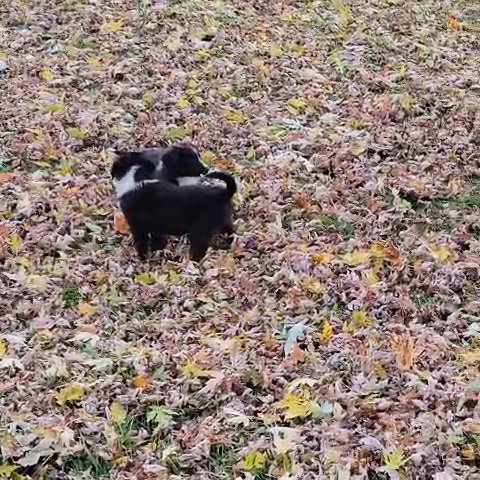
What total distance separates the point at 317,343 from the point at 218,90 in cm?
334

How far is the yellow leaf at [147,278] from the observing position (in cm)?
504

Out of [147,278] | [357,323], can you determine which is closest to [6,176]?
[147,278]

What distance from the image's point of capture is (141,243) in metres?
5.25

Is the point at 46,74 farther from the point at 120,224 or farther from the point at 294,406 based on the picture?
the point at 294,406

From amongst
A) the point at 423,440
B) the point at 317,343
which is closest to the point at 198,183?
the point at 317,343

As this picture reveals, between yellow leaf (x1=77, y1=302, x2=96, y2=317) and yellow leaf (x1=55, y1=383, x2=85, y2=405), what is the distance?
643 millimetres

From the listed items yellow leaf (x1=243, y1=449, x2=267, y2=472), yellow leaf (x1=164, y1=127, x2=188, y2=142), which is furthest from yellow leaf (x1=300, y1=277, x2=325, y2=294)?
yellow leaf (x1=164, y1=127, x2=188, y2=142)

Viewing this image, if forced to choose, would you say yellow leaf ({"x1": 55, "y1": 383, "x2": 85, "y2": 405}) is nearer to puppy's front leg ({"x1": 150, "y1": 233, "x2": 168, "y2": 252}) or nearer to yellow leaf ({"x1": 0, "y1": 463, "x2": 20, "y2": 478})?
yellow leaf ({"x1": 0, "y1": 463, "x2": 20, "y2": 478})

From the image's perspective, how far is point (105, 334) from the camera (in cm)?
464

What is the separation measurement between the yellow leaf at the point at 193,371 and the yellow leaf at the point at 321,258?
45.4 inches

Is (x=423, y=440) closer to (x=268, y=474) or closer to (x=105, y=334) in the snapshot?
(x=268, y=474)

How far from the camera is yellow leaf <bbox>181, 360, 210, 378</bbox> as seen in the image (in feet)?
14.1

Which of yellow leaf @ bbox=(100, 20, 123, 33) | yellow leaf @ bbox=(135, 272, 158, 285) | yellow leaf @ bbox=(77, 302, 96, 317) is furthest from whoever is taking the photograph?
yellow leaf @ bbox=(100, 20, 123, 33)

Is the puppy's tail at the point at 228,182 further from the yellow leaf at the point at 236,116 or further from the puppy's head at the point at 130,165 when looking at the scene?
the yellow leaf at the point at 236,116
